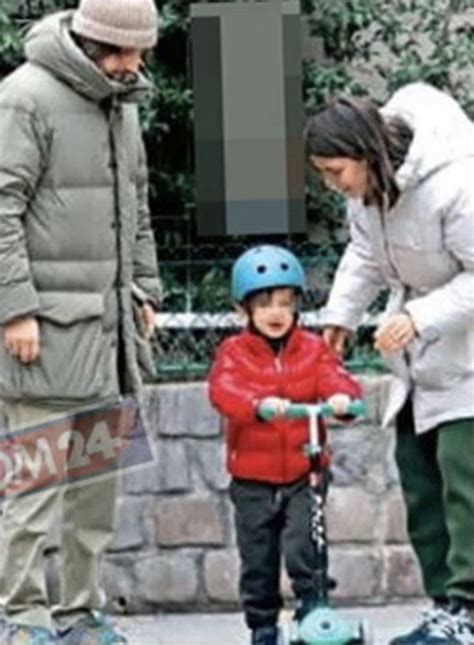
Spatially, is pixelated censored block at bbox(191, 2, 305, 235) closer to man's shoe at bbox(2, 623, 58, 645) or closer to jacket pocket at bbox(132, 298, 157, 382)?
jacket pocket at bbox(132, 298, 157, 382)

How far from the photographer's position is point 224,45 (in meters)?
8.30

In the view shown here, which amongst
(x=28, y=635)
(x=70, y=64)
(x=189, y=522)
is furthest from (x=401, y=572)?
(x=70, y=64)

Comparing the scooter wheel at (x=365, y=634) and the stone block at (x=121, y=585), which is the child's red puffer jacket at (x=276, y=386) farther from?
the stone block at (x=121, y=585)

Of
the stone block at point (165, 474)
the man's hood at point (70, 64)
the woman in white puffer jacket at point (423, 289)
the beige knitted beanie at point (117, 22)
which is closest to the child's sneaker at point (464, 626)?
the woman in white puffer jacket at point (423, 289)

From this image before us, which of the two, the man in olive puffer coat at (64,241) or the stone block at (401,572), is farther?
the stone block at (401,572)

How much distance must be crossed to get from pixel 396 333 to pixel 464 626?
3.12ft

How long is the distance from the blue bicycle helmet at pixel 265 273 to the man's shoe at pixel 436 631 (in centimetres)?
107

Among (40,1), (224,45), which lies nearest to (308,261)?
(224,45)

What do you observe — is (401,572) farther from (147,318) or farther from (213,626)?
(147,318)

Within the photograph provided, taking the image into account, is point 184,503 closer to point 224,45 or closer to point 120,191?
point 120,191

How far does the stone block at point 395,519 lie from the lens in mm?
7238

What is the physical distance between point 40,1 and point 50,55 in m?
2.59

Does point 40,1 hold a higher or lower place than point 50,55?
higher

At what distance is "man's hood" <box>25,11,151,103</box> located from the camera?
595cm
